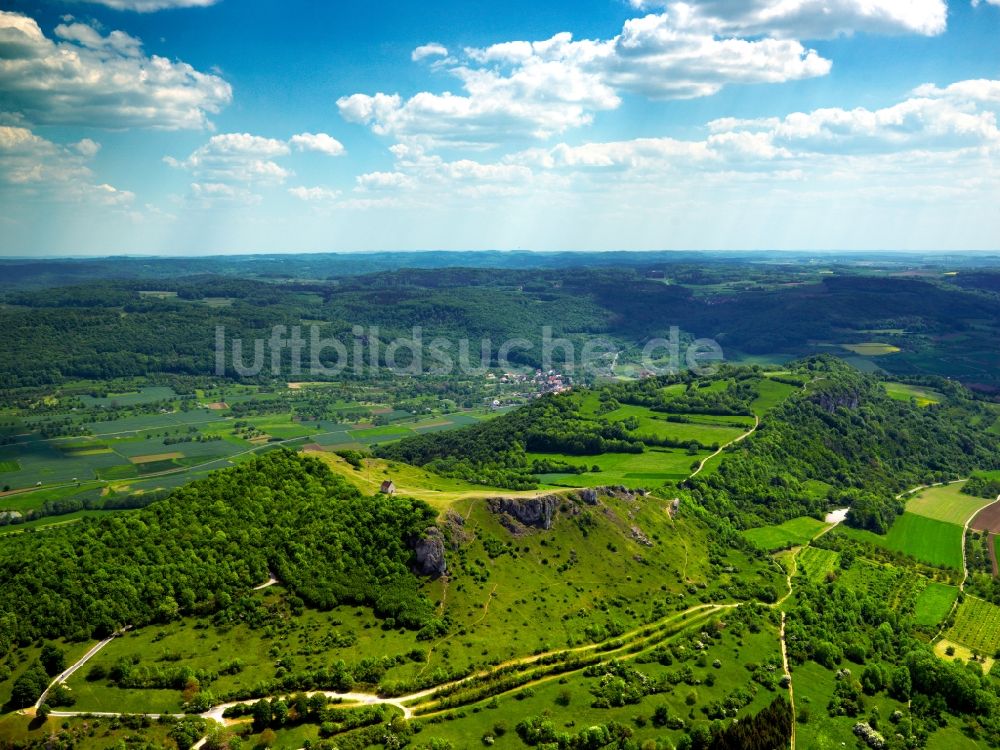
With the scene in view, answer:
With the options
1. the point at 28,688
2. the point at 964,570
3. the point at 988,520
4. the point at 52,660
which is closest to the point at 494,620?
the point at 52,660

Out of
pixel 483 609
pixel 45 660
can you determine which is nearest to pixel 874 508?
pixel 483 609

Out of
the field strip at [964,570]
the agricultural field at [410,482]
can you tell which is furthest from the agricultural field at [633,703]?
the agricultural field at [410,482]

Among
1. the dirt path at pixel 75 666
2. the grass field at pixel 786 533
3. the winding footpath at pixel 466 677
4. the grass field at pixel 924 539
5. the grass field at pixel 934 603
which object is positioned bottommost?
the grass field at pixel 934 603

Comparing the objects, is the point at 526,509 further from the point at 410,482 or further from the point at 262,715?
the point at 262,715

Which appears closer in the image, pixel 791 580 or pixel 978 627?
pixel 978 627

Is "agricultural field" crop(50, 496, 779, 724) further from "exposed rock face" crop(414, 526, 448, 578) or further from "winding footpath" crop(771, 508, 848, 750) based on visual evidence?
"winding footpath" crop(771, 508, 848, 750)

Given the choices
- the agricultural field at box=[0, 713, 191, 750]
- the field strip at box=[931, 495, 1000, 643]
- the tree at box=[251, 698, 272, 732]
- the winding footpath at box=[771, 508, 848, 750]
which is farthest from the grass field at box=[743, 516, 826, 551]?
the agricultural field at box=[0, 713, 191, 750]

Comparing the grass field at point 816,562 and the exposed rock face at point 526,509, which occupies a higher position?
the exposed rock face at point 526,509

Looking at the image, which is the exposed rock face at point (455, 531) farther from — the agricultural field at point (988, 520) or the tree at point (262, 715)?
the agricultural field at point (988, 520)
